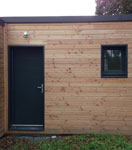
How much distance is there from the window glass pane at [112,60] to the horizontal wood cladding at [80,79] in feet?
0.80

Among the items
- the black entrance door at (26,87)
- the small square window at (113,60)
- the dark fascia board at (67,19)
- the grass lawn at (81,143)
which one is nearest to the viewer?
the grass lawn at (81,143)

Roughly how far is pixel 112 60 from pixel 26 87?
2.52 m

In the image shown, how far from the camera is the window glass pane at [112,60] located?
4.25 metres

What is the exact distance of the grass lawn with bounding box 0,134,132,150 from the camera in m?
3.49

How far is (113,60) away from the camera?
167 inches

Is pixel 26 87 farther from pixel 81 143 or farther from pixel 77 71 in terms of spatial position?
pixel 81 143

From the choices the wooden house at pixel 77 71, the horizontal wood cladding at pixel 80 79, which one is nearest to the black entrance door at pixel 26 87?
the wooden house at pixel 77 71

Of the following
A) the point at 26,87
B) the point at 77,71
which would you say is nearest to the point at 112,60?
the point at 77,71

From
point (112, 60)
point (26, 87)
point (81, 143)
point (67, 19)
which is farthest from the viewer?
point (26, 87)

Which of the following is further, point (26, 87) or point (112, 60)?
point (26, 87)

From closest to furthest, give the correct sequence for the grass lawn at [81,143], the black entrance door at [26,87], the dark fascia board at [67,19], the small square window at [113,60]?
the grass lawn at [81,143] → the dark fascia board at [67,19] → the small square window at [113,60] → the black entrance door at [26,87]

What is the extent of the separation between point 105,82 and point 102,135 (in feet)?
4.52

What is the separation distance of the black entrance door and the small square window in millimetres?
1777

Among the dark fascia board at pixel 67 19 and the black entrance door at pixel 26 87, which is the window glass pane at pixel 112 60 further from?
the black entrance door at pixel 26 87
